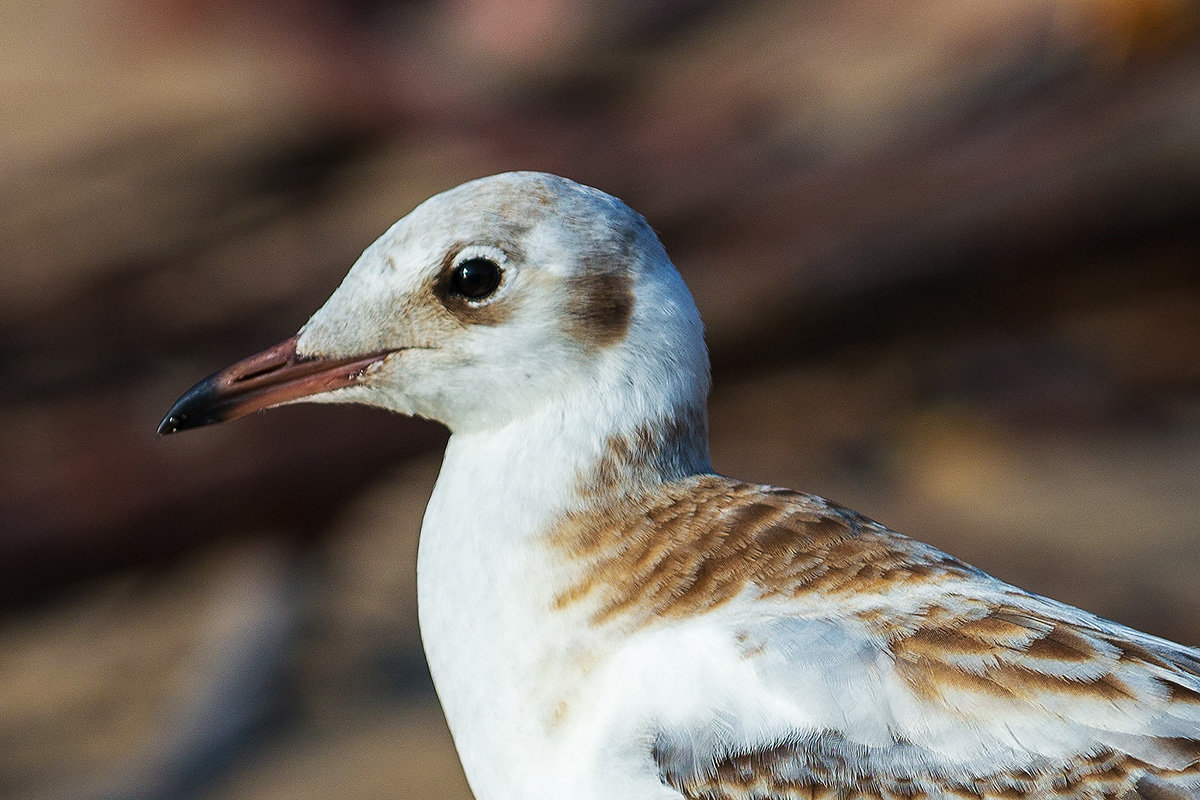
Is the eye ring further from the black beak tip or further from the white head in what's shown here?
the black beak tip

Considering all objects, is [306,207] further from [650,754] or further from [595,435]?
[650,754]

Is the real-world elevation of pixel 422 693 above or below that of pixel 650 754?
below

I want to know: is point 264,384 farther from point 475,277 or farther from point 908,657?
point 908,657

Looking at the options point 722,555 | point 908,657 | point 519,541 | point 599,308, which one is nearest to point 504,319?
point 599,308

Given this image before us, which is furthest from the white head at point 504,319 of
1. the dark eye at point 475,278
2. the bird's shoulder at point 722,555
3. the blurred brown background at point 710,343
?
the blurred brown background at point 710,343

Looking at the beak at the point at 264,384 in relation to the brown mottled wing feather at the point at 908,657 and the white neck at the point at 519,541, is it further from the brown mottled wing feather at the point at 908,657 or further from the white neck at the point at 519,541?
the brown mottled wing feather at the point at 908,657

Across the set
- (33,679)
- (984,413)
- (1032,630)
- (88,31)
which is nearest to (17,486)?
(33,679)
